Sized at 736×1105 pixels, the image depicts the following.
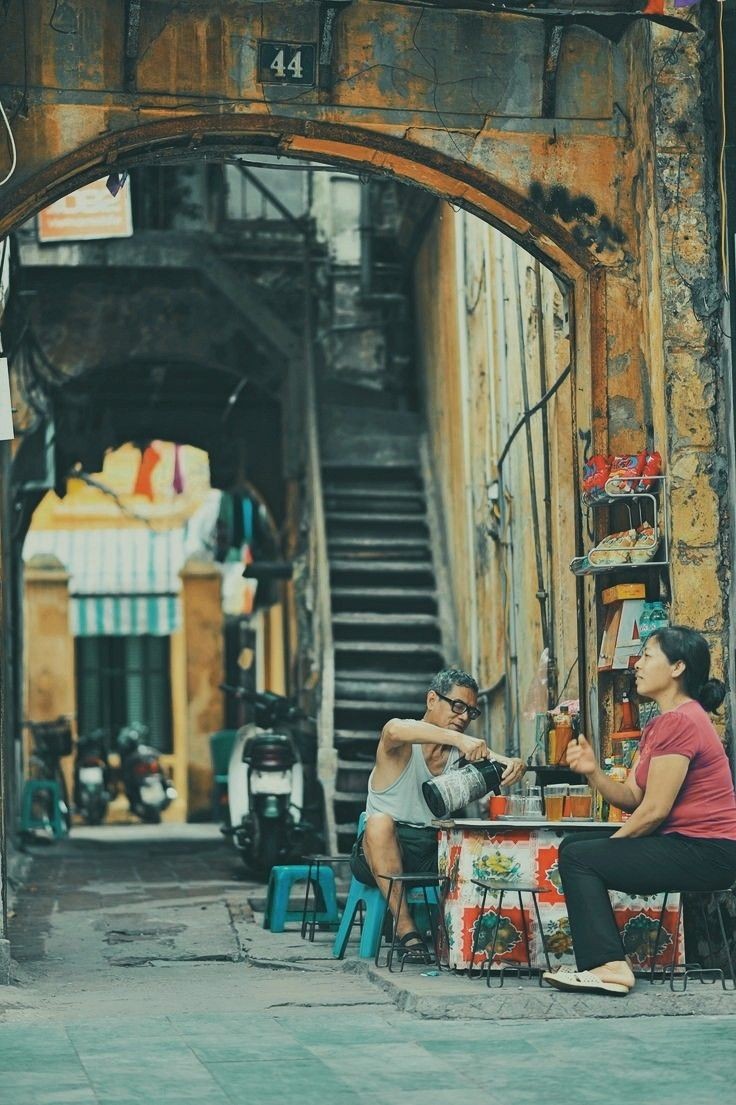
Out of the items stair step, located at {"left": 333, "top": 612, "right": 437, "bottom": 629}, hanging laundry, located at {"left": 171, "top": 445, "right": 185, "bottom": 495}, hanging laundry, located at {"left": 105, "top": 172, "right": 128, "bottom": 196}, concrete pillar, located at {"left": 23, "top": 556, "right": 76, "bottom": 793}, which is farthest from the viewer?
concrete pillar, located at {"left": 23, "top": 556, "right": 76, "bottom": 793}

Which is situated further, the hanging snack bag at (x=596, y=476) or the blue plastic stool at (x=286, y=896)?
the blue plastic stool at (x=286, y=896)

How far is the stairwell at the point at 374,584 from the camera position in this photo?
552 inches

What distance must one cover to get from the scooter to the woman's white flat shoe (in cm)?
678

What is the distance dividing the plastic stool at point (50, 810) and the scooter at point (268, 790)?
453cm

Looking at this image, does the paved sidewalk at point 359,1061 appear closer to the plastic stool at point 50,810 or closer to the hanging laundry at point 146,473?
the plastic stool at point 50,810

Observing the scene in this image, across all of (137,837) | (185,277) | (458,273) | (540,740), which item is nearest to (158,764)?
(137,837)

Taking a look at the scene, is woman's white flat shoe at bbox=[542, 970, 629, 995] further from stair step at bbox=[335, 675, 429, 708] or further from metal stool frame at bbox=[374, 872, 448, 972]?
stair step at bbox=[335, 675, 429, 708]

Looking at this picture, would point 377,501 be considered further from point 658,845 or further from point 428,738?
point 658,845

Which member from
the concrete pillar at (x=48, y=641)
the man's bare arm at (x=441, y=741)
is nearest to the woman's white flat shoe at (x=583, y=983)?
the man's bare arm at (x=441, y=741)

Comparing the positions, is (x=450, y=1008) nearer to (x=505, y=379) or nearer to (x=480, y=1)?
(x=480, y=1)

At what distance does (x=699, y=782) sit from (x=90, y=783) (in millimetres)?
18013

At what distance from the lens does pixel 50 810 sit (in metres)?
19.2

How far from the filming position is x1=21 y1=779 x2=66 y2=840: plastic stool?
60.0 ft

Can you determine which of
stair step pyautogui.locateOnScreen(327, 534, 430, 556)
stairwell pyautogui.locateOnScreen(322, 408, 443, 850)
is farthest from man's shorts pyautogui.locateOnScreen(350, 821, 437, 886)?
stair step pyautogui.locateOnScreen(327, 534, 430, 556)
